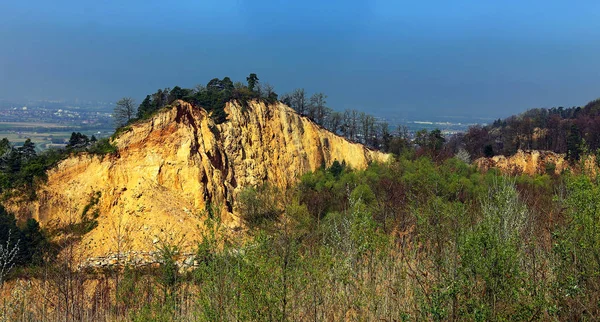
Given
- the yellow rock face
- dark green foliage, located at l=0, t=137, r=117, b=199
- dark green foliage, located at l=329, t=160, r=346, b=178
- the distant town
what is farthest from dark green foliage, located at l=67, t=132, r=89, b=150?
the distant town

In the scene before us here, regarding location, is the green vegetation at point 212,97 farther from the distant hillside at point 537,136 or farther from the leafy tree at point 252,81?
the distant hillside at point 537,136

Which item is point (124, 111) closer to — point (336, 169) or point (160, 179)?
point (160, 179)

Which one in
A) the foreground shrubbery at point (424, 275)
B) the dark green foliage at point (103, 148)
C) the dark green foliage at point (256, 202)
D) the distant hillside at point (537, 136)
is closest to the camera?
the foreground shrubbery at point (424, 275)

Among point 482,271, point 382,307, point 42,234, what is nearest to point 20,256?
point 42,234

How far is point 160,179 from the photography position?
29312mm

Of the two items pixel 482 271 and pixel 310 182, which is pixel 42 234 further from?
pixel 482 271

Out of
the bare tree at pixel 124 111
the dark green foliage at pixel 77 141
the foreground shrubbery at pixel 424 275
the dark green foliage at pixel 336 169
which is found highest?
the bare tree at pixel 124 111

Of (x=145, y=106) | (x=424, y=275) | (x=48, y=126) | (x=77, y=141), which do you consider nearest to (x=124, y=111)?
(x=145, y=106)

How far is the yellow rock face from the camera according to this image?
2638 centimetres

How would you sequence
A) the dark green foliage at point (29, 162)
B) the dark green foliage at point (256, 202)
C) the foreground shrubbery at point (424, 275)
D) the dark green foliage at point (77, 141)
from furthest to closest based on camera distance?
the dark green foliage at point (77, 141)
the dark green foliage at point (256, 202)
the dark green foliage at point (29, 162)
the foreground shrubbery at point (424, 275)

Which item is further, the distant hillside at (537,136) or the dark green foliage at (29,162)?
the distant hillside at (537,136)

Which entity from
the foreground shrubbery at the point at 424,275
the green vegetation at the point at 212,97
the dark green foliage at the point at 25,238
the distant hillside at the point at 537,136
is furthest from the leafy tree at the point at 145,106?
the distant hillside at the point at 537,136

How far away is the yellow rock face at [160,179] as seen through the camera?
26375mm

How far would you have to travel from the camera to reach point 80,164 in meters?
28.2
